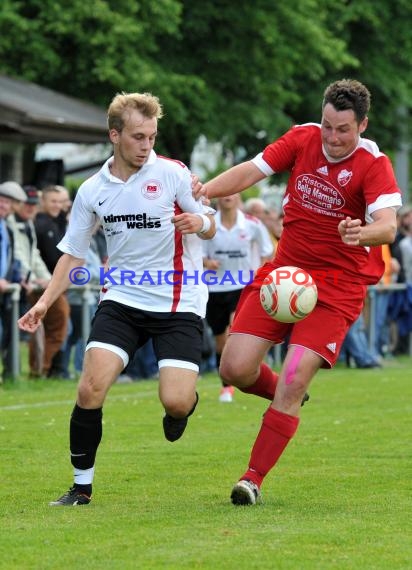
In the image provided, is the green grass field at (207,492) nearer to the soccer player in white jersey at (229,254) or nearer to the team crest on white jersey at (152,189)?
the soccer player in white jersey at (229,254)

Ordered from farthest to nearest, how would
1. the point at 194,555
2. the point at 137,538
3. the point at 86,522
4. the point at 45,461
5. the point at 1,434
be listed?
1. the point at 1,434
2. the point at 45,461
3. the point at 86,522
4. the point at 137,538
5. the point at 194,555

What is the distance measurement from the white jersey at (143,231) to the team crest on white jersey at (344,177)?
0.80m

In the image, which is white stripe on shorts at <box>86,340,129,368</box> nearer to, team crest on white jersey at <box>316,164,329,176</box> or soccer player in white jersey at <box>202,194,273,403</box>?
team crest on white jersey at <box>316,164,329,176</box>

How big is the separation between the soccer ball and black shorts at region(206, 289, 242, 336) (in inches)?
293

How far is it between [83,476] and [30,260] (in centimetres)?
841

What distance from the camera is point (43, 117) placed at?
2083 cm

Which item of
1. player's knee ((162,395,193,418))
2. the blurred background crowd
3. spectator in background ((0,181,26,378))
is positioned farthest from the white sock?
spectator in background ((0,181,26,378))

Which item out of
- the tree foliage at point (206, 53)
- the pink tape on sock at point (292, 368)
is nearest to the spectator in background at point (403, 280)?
the tree foliage at point (206, 53)

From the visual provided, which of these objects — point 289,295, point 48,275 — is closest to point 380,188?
point 289,295

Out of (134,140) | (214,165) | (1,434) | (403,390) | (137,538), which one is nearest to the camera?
(137,538)

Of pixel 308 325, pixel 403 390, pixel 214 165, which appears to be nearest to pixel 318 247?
pixel 308 325

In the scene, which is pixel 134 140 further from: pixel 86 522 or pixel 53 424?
pixel 53 424

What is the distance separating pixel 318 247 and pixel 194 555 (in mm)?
2511

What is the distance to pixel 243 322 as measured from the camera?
863 centimetres
